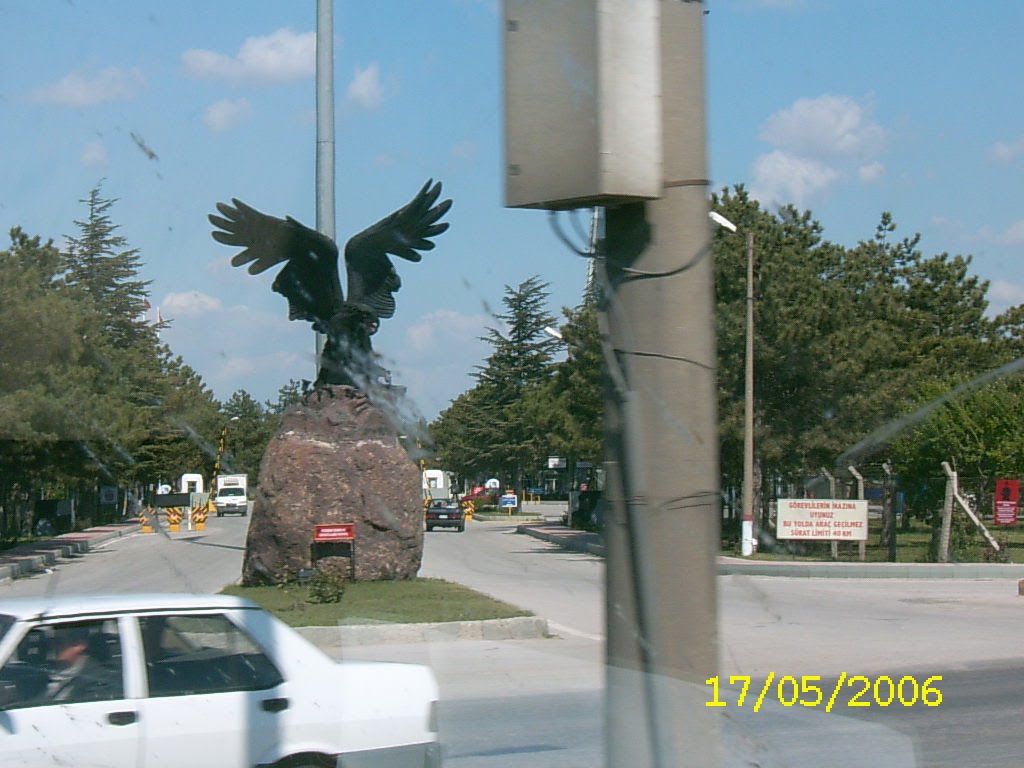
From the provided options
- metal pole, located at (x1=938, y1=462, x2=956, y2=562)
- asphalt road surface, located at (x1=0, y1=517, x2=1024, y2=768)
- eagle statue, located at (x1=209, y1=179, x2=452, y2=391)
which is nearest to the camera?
asphalt road surface, located at (x1=0, y1=517, x2=1024, y2=768)

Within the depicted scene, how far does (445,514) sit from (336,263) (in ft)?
101

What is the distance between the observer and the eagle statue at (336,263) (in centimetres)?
1719

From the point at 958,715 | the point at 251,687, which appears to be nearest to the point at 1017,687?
the point at 958,715

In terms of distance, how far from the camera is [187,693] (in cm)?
539

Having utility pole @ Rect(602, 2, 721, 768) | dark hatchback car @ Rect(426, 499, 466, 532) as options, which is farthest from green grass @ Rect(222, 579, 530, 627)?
dark hatchback car @ Rect(426, 499, 466, 532)

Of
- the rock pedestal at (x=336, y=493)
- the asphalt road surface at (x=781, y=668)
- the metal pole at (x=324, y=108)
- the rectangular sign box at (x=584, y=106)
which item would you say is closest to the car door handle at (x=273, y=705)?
the asphalt road surface at (x=781, y=668)

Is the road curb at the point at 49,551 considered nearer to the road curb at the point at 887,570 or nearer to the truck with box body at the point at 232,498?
the truck with box body at the point at 232,498

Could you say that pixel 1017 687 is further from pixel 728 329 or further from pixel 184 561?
pixel 184 561

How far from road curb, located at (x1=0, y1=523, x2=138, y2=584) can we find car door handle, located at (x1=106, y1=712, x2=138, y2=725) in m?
18.6

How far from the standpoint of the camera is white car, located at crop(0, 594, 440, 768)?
5129 millimetres

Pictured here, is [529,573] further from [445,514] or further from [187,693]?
[445,514]

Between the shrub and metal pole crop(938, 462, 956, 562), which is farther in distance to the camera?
metal pole crop(938, 462, 956, 562)

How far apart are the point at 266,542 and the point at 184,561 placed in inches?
408

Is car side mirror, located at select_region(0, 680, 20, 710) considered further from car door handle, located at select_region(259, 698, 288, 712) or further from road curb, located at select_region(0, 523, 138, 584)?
road curb, located at select_region(0, 523, 138, 584)
